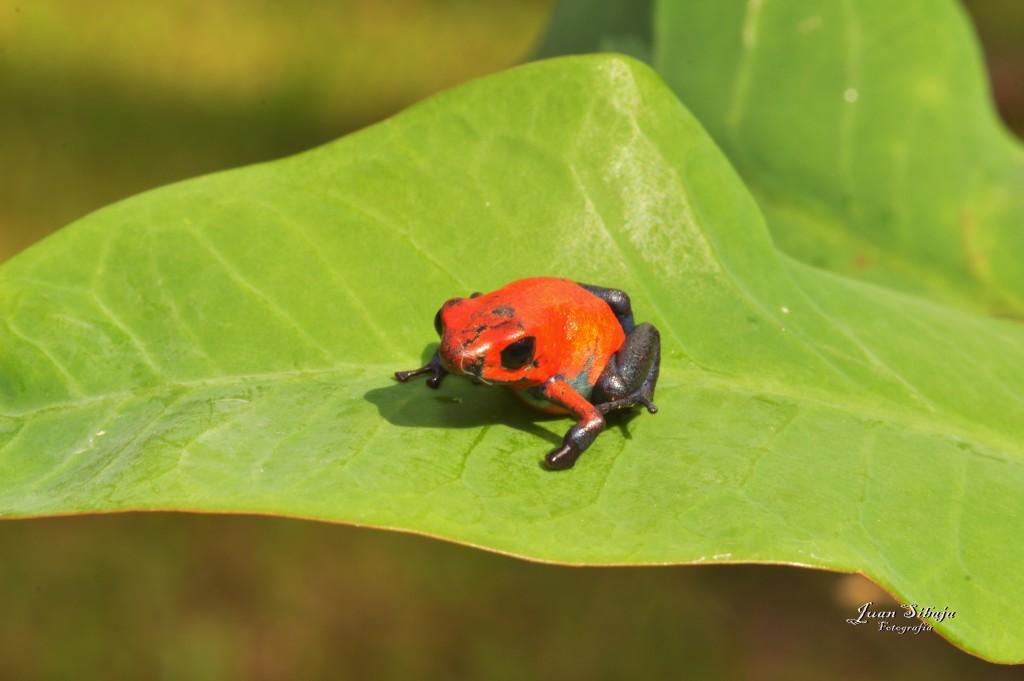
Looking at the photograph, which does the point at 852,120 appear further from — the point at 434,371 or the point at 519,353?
the point at 434,371

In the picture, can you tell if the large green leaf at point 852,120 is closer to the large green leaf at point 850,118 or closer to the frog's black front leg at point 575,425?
the large green leaf at point 850,118

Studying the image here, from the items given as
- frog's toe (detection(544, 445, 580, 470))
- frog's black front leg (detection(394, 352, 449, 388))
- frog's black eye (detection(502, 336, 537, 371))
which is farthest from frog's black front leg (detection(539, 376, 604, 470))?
frog's black front leg (detection(394, 352, 449, 388))

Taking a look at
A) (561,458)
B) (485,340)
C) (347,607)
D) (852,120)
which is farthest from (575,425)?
(347,607)

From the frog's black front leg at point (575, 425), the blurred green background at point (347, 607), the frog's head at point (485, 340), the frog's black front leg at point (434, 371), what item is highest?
the frog's head at point (485, 340)

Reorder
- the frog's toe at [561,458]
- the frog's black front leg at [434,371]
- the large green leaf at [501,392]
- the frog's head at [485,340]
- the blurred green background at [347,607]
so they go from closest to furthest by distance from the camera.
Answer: the large green leaf at [501,392] → the frog's toe at [561,458] → the frog's head at [485,340] → the frog's black front leg at [434,371] → the blurred green background at [347,607]

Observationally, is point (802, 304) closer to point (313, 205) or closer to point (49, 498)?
point (313, 205)

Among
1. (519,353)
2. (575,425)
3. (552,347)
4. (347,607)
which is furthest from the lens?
(347,607)

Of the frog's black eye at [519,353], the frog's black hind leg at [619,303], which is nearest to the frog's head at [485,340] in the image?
the frog's black eye at [519,353]
